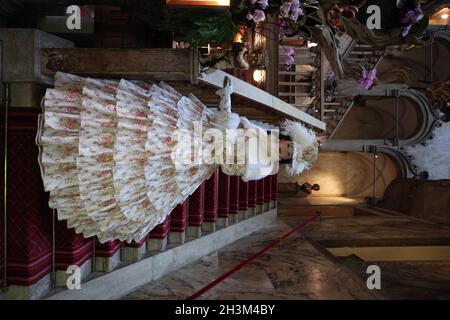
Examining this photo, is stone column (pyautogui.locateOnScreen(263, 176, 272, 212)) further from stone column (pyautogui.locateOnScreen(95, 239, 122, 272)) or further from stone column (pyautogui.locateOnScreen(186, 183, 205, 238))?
stone column (pyautogui.locateOnScreen(95, 239, 122, 272))

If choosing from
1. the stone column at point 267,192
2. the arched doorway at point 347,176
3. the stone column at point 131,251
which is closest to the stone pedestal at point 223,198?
the stone column at point 131,251

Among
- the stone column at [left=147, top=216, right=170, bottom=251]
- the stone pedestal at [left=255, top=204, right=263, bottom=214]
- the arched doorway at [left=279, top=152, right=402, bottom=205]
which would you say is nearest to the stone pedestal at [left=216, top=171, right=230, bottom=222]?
the stone column at [left=147, top=216, right=170, bottom=251]

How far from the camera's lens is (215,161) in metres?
2.33

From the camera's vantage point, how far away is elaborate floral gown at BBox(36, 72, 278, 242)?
6.60 feet

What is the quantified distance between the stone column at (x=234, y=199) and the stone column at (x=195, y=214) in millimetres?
1118

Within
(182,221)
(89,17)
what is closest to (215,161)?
(182,221)

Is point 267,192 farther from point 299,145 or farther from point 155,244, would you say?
point 299,145

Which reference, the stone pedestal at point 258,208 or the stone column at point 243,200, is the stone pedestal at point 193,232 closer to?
the stone column at point 243,200

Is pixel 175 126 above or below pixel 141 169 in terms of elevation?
above

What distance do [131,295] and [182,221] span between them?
907mm

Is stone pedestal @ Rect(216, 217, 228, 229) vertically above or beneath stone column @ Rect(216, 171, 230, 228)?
beneath

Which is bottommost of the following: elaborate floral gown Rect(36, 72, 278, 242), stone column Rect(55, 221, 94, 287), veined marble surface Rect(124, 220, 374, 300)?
veined marble surface Rect(124, 220, 374, 300)

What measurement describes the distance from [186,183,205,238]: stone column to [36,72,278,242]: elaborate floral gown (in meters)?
1.75
